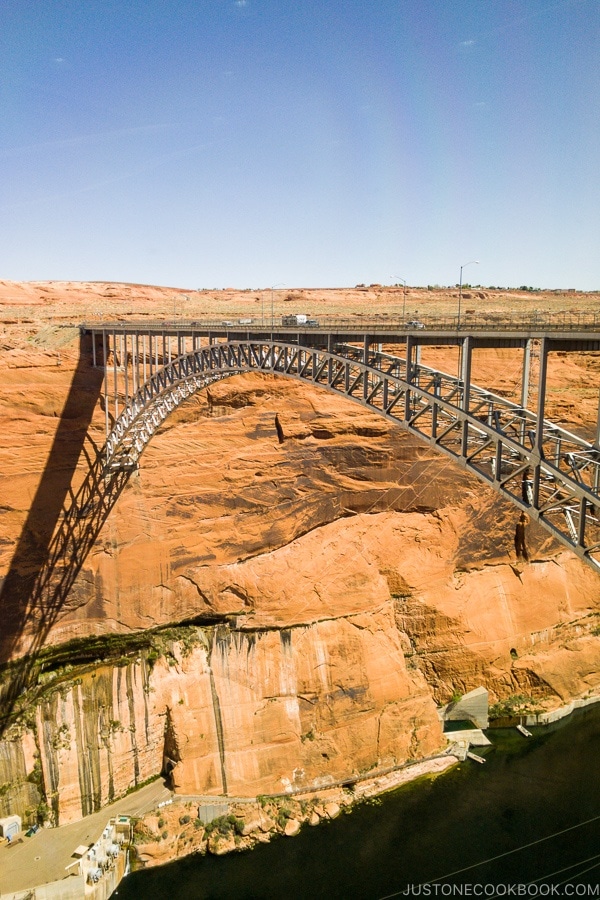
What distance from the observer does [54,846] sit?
22.8m

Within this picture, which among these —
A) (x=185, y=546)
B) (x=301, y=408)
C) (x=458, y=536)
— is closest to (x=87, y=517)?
(x=185, y=546)

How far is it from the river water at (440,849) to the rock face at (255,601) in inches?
86.7

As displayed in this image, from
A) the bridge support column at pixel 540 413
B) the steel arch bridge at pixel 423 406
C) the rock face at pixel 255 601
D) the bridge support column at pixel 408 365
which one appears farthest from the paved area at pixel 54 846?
the bridge support column at pixel 540 413

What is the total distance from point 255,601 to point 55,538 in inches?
297

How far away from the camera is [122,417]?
88.8 feet

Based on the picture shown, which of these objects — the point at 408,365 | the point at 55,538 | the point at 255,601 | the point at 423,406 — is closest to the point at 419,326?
the point at 423,406

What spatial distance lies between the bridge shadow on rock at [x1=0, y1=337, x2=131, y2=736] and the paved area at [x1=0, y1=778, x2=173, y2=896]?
3.47 meters

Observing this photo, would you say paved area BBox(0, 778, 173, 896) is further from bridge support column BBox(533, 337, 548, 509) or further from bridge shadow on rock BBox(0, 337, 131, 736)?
bridge support column BBox(533, 337, 548, 509)

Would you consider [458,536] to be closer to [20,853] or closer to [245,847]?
[245,847]

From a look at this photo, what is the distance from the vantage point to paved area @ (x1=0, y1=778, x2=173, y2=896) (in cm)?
2148

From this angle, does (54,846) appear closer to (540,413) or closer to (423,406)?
(423,406)

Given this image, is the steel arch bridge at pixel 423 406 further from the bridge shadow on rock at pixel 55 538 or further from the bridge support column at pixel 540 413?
the bridge shadow on rock at pixel 55 538

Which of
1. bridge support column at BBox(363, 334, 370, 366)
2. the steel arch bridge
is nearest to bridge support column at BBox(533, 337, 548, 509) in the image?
the steel arch bridge

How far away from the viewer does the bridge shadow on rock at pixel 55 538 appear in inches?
981
